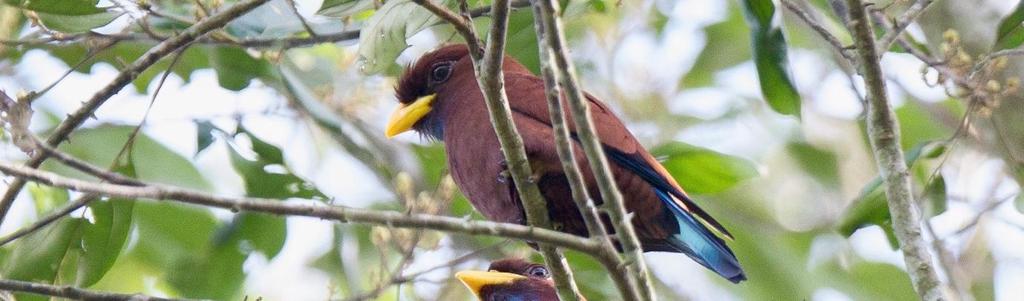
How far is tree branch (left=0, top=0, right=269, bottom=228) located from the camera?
3160 millimetres

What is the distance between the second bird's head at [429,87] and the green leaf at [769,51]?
0.83 meters

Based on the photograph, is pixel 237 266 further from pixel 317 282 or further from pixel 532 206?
pixel 317 282

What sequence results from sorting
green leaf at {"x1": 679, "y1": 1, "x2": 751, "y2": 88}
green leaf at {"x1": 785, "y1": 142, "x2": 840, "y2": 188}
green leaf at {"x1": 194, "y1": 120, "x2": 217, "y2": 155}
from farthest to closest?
1. green leaf at {"x1": 679, "y1": 1, "x2": 751, "y2": 88}
2. green leaf at {"x1": 785, "y1": 142, "x2": 840, "y2": 188}
3. green leaf at {"x1": 194, "y1": 120, "x2": 217, "y2": 155}

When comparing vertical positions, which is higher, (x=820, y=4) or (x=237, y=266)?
(x=820, y=4)

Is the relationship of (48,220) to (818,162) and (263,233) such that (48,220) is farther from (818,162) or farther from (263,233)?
(818,162)

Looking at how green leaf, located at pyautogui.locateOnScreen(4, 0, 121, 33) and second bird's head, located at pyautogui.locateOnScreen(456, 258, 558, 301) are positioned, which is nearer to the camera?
green leaf, located at pyautogui.locateOnScreen(4, 0, 121, 33)

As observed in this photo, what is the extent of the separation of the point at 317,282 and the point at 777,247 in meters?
2.62

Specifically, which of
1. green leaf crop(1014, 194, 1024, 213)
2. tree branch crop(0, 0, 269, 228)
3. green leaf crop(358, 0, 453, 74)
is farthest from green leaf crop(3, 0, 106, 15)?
green leaf crop(1014, 194, 1024, 213)

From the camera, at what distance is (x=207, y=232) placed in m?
4.85

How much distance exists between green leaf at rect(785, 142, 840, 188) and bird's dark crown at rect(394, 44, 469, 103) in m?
2.24

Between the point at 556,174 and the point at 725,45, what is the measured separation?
10.1 ft

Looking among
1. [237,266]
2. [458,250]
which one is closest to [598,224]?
[237,266]

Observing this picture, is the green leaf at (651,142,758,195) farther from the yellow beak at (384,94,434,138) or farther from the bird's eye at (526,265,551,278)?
the yellow beak at (384,94,434,138)

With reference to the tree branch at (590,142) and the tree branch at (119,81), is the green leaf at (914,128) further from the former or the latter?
the tree branch at (119,81)
